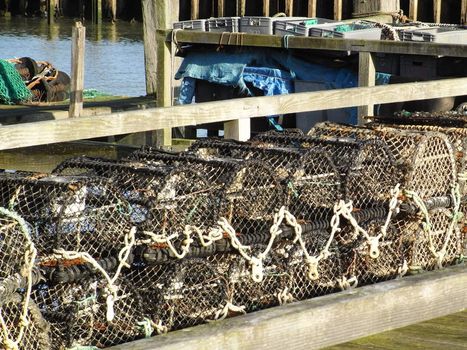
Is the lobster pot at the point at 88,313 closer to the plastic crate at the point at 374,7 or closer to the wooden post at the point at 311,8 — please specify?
the plastic crate at the point at 374,7

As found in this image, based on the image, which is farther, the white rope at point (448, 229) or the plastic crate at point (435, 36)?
the plastic crate at point (435, 36)

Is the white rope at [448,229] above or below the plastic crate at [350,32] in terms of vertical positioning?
below

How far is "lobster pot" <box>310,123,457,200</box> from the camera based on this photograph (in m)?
5.38

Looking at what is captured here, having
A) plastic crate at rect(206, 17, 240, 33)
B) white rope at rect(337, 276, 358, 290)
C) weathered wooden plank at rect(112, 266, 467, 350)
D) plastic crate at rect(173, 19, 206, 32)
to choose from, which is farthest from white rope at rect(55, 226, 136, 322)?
plastic crate at rect(173, 19, 206, 32)

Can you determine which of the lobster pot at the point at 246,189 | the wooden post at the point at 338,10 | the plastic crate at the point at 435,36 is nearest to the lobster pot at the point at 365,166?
the lobster pot at the point at 246,189

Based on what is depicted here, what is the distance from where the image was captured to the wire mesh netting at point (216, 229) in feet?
14.0

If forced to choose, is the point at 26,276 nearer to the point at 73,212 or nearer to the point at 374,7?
the point at 73,212

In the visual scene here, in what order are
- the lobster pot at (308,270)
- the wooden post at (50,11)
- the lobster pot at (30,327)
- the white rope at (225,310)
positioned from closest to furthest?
1. the lobster pot at (30,327)
2. the white rope at (225,310)
3. the lobster pot at (308,270)
4. the wooden post at (50,11)

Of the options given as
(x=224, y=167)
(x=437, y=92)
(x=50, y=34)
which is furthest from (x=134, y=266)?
(x=50, y=34)

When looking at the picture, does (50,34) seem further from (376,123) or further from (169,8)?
(376,123)

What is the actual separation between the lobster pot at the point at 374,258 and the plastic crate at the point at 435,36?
6.02m

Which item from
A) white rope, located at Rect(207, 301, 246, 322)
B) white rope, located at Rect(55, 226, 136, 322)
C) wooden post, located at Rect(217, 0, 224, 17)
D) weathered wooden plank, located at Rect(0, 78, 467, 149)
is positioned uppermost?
weathered wooden plank, located at Rect(0, 78, 467, 149)

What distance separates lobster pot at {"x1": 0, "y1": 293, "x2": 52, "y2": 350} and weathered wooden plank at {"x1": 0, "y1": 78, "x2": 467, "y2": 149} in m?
0.77

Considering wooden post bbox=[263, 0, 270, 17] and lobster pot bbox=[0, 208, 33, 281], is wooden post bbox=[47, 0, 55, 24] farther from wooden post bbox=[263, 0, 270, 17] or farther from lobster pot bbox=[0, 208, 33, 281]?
lobster pot bbox=[0, 208, 33, 281]
